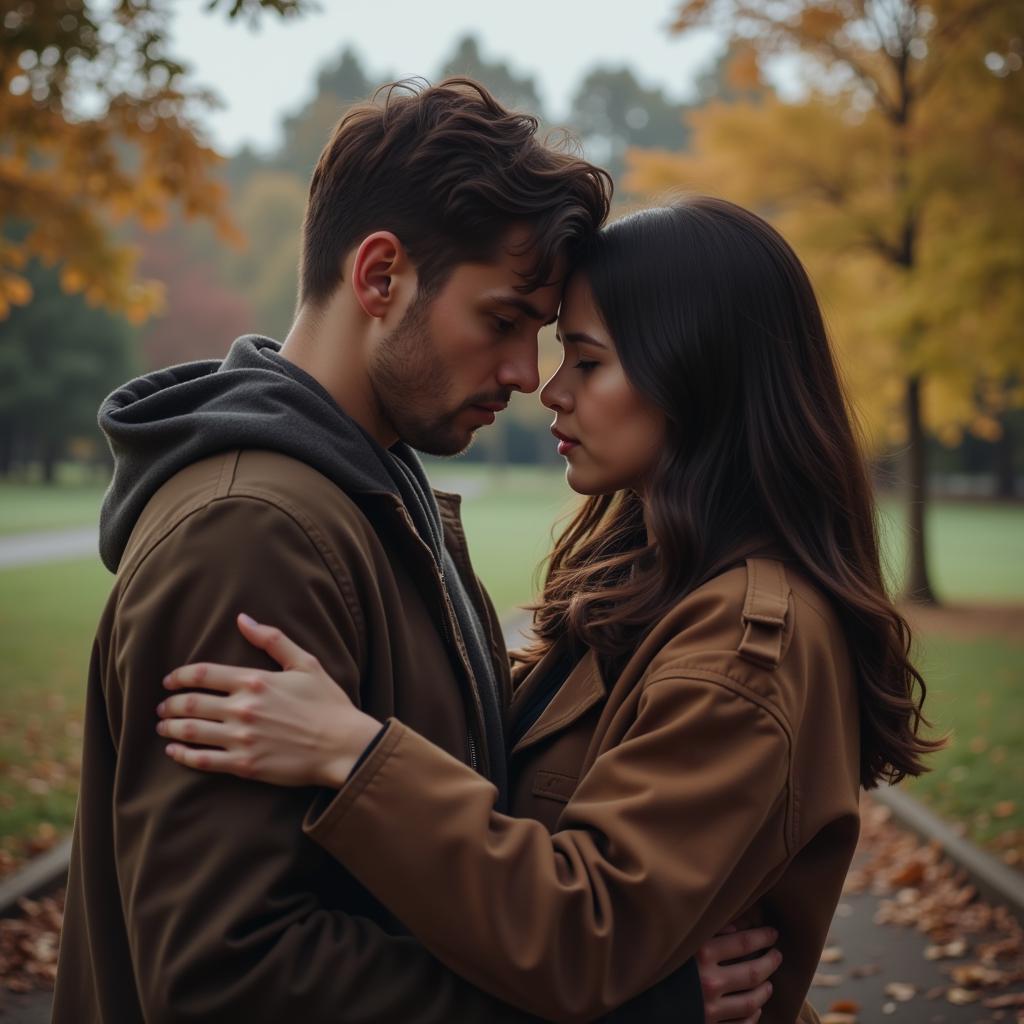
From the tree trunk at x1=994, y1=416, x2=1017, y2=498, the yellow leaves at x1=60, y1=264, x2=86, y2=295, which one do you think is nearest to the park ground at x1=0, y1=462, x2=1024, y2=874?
the yellow leaves at x1=60, y1=264, x2=86, y2=295

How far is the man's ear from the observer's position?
2.38 meters

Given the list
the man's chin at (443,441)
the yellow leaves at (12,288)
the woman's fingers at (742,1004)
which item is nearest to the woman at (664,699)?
the woman's fingers at (742,1004)

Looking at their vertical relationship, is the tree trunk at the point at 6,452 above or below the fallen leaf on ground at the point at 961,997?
below

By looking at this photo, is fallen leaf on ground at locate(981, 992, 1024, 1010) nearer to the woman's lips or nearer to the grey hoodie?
the grey hoodie

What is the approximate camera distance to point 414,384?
96.0 inches

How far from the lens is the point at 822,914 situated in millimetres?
2215

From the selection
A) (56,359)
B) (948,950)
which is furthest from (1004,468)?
(948,950)

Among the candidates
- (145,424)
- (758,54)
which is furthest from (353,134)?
(758,54)

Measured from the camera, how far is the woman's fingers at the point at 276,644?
70.7 inches

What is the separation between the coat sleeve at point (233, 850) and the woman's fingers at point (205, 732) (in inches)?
2.4

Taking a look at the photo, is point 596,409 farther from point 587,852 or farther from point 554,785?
point 587,852

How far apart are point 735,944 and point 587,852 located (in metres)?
0.44

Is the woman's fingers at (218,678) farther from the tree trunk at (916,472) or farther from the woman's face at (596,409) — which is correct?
the tree trunk at (916,472)

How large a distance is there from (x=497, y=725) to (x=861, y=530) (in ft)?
2.85
